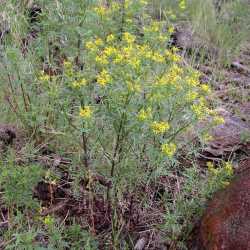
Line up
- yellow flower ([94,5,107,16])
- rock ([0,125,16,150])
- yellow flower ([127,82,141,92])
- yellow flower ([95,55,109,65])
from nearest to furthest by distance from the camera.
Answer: yellow flower ([127,82,141,92]) < yellow flower ([95,55,109,65]) < yellow flower ([94,5,107,16]) < rock ([0,125,16,150])

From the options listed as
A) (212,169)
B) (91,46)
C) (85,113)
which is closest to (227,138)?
(212,169)

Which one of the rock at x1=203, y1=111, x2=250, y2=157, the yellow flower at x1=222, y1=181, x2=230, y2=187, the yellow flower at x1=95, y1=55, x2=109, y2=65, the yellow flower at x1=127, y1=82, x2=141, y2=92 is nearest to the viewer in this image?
the yellow flower at x1=127, y1=82, x2=141, y2=92

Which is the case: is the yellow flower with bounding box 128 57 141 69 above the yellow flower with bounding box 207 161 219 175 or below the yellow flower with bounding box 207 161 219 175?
above

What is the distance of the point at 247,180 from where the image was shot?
2393 millimetres

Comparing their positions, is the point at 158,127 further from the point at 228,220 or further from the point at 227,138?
the point at 227,138

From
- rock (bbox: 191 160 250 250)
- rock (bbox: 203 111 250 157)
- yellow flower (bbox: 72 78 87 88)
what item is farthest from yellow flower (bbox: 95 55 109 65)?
rock (bbox: 203 111 250 157)

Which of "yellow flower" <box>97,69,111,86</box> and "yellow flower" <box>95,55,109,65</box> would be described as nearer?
"yellow flower" <box>97,69,111,86</box>

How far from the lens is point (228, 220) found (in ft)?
7.50

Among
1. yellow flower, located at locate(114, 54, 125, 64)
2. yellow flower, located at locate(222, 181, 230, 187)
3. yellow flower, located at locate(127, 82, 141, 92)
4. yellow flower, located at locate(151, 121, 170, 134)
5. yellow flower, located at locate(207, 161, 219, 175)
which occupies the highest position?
yellow flower, located at locate(114, 54, 125, 64)

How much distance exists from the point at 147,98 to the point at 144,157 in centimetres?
34

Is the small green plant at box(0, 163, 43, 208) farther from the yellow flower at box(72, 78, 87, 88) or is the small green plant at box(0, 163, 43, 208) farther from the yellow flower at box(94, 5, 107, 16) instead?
the yellow flower at box(94, 5, 107, 16)

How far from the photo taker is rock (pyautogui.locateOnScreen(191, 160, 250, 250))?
2207 millimetres

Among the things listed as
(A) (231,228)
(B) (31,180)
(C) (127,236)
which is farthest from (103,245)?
(A) (231,228)

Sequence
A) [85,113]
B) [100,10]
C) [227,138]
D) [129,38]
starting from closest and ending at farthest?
1. [85,113]
2. [129,38]
3. [100,10]
4. [227,138]
